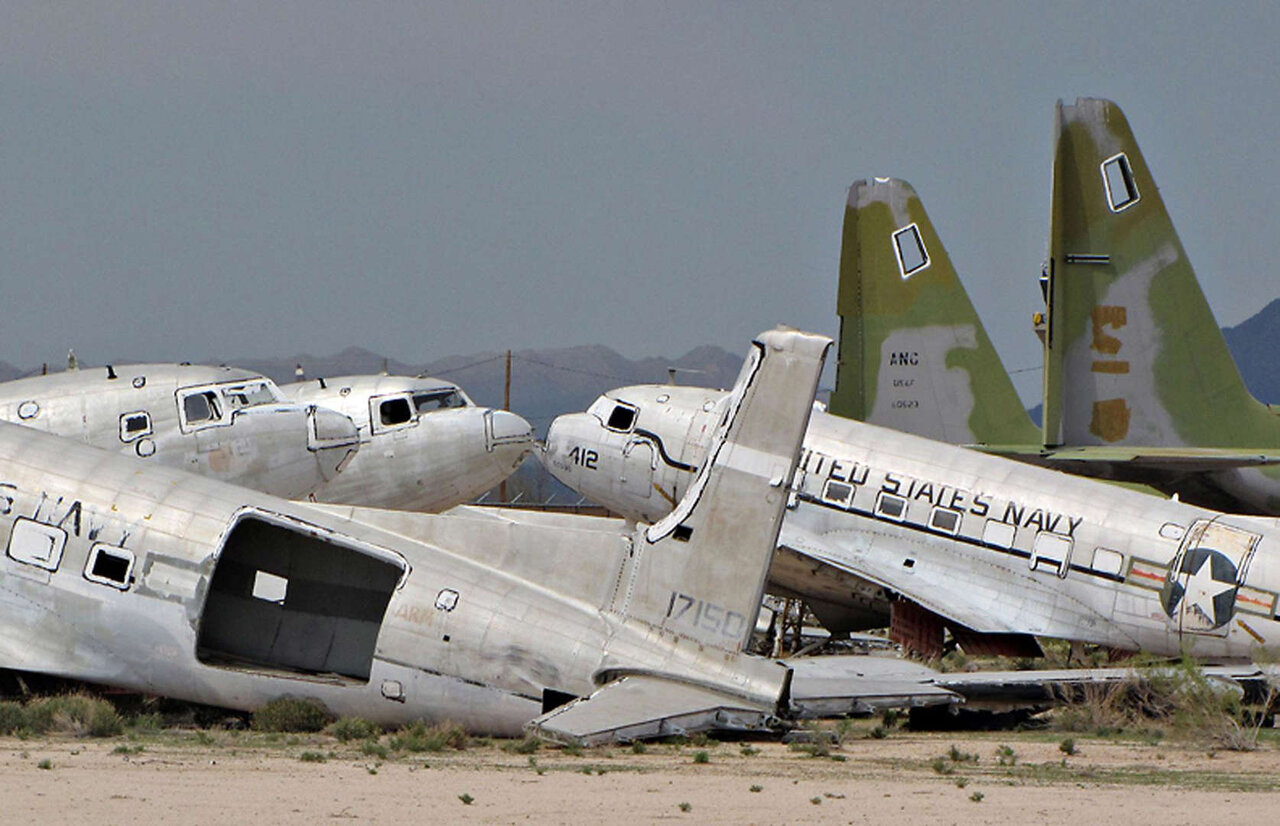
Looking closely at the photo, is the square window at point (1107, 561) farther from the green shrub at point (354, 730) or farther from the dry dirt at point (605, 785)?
the green shrub at point (354, 730)

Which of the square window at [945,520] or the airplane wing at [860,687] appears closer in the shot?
the airplane wing at [860,687]

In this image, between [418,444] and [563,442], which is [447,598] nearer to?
[563,442]

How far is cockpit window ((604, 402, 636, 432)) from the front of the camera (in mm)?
29953

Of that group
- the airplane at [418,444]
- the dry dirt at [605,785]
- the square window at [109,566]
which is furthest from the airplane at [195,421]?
the dry dirt at [605,785]

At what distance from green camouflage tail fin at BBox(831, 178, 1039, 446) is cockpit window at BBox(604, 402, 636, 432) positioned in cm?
1029

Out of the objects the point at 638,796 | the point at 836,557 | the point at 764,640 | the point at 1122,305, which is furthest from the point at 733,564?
the point at 1122,305

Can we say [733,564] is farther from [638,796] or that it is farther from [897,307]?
[897,307]

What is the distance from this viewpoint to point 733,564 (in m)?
17.1

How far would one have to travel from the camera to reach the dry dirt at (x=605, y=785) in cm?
1248

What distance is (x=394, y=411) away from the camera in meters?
35.0

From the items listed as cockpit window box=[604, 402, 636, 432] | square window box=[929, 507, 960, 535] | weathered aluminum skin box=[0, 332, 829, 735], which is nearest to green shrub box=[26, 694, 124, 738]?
weathered aluminum skin box=[0, 332, 829, 735]

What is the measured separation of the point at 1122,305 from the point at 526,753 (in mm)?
22874

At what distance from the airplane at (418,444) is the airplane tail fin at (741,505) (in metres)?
17.6

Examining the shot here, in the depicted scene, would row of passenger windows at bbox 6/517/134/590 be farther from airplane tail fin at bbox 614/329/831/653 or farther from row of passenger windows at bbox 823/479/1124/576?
row of passenger windows at bbox 823/479/1124/576
